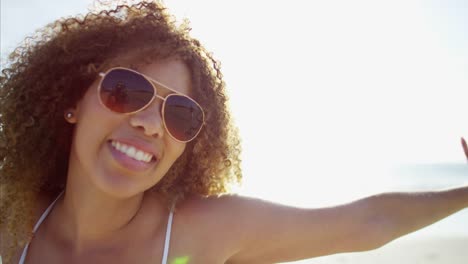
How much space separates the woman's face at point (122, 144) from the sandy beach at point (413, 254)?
163 inches

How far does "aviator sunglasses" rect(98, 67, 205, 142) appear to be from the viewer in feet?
7.45

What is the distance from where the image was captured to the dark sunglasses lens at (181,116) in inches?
92.4

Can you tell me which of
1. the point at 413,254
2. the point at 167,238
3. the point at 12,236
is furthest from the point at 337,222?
the point at 413,254

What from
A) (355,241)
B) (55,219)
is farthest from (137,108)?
(355,241)

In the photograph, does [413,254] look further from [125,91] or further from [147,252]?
[125,91]

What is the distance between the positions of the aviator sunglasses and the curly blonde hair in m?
0.19

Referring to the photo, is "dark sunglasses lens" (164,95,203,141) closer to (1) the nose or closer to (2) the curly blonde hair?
(1) the nose

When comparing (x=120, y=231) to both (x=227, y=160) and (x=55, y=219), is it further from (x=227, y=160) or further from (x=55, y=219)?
(x=227, y=160)

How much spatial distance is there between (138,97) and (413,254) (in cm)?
630

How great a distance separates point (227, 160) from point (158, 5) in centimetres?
123

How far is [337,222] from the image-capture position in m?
2.35

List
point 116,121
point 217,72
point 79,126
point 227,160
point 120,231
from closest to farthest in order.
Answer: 1. point 116,121
2. point 79,126
3. point 120,231
4. point 217,72
5. point 227,160

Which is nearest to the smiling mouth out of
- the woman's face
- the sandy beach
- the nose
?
the woman's face

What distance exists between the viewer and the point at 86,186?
98.9 inches
